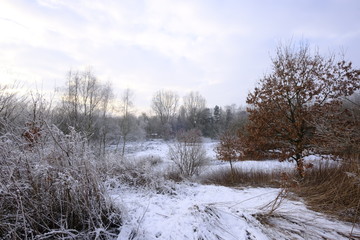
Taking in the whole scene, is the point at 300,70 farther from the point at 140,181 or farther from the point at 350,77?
the point at 140,181

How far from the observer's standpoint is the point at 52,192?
2395 millimetres

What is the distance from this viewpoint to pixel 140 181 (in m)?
5.28

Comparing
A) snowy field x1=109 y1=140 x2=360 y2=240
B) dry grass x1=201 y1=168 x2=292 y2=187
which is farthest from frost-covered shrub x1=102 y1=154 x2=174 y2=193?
dry grass x1=201 y1=168 x2=292 y2=187

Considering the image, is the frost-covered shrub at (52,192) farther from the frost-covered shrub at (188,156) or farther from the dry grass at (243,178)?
the frost-covered shrub at (188,156)

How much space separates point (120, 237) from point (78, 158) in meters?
1.16

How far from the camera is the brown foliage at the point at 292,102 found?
622 cm

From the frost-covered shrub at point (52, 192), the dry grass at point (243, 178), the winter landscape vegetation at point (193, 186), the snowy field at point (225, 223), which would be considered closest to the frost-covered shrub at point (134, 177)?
the winter landscape vegetation at point (193, 186)

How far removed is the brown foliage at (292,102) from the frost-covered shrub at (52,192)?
5791 millimetres

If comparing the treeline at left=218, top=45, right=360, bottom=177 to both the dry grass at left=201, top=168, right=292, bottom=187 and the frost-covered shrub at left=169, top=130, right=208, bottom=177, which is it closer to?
the dry grass at left=201, top=168, right=292, bottom=187

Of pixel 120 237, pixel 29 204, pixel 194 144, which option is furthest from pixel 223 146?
pixel 29 204

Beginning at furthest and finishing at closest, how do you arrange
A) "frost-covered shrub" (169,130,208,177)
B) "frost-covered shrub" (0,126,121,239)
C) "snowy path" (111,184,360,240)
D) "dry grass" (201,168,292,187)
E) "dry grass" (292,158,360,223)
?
"frost-covered shrub" (169,130,208,177), "dry grass" (201,168,292,187), "dry grass" (292,158,360,223), "snowy path" (111,184,360,240), "frost-covered shrub" (0,126,121,239)

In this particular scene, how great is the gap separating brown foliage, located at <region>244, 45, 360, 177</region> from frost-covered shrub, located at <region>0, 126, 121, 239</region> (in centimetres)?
579

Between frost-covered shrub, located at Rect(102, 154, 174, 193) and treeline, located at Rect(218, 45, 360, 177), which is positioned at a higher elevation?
treeline, located at Rect(218, 45, 360, 177)

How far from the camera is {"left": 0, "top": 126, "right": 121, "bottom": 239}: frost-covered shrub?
83.2 inches
